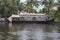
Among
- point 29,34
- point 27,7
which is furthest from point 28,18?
point 29,34

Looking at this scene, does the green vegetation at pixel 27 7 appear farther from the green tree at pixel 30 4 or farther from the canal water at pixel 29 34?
the canal water at pixel 29 34

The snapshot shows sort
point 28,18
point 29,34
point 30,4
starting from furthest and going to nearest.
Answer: point 30,4 → point 28,18 → point 29,34

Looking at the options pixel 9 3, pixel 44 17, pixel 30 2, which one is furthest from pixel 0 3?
pixel 44 17

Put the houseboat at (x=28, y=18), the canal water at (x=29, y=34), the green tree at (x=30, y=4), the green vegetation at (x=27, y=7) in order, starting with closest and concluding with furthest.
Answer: the canal water at (x=29, y=34), the houseboat at (x=28, y=18), the green vegetation at (x=27, y=7), the green tree at (x=30, y=4)

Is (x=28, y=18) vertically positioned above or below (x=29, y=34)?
below

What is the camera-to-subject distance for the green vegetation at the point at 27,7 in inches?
2976

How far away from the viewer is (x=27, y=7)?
8231 cm

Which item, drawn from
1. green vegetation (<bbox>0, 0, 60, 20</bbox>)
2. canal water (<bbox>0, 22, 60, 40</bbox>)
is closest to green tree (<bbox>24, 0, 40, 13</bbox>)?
green vegetation (<bbox>0, 0, 60, 20</bbox>)

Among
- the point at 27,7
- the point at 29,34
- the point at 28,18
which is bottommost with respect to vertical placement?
the point at 28,18

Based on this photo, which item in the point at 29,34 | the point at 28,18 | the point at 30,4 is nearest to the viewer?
the point at 29,34

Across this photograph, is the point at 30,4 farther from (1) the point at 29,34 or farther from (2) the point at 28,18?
(1) the point at 29,34

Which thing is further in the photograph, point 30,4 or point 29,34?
point 30,4

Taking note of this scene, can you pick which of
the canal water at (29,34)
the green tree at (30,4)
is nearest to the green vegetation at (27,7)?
the green tree at (30,4)

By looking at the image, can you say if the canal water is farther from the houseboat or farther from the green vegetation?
the green vegetation
